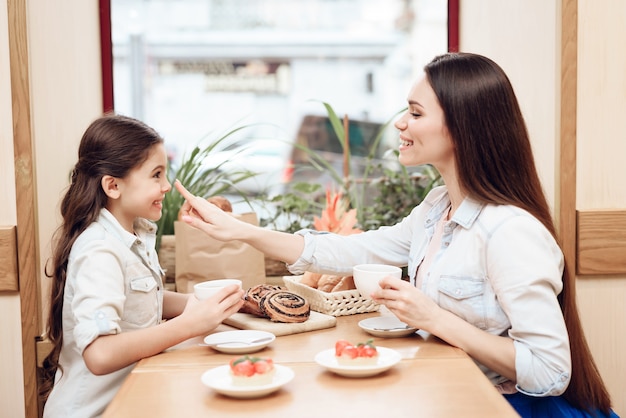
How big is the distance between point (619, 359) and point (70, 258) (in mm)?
1612

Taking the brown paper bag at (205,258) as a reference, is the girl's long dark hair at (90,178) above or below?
above

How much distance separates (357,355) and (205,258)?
1039 mm

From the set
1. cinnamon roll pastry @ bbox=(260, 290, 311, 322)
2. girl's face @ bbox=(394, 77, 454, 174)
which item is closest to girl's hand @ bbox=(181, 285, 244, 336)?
cinnamon roll pastry @ bbox=(260, 290, 311, 322)

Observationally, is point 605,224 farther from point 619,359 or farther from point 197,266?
point 197,266

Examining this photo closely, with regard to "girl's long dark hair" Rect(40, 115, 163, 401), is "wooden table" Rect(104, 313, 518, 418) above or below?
below

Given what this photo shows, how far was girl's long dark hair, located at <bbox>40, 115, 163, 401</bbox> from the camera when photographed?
1.73 m

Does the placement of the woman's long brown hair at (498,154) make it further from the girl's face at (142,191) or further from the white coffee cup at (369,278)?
the girl's face at (142,191)

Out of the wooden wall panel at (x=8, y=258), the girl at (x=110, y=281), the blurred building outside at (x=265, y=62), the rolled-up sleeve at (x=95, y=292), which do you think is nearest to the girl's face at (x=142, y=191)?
the girl at (x=110, y=281)

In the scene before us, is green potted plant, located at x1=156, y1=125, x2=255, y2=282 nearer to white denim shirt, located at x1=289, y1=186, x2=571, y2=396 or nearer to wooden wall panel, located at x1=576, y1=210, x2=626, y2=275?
white denim shirt, located at x1=289, y1=186, x2=571, y2=396

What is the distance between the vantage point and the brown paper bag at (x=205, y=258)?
230cm

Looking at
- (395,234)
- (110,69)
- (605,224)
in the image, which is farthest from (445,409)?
(110,69)

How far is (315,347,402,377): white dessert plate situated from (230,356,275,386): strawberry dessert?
122mm

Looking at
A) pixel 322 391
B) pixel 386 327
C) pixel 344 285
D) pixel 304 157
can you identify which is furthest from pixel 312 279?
pixel 304 157

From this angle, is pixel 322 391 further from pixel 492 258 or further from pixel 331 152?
pixel 331 152
